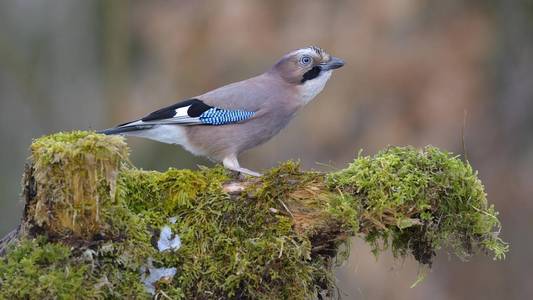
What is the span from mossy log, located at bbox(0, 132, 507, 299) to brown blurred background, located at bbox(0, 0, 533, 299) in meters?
7.23

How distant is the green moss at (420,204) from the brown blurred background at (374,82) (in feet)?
23.5

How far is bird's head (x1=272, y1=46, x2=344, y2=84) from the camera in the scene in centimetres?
828

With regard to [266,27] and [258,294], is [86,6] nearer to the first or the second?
[266,27]

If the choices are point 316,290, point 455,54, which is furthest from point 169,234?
point 455,54

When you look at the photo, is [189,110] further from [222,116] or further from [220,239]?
[220,239]

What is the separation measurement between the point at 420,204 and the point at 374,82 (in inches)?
312

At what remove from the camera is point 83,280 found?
17.3ft

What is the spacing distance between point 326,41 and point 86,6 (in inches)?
139

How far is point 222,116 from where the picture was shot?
25.7ft

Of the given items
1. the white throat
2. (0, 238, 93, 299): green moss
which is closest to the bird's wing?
the white throat

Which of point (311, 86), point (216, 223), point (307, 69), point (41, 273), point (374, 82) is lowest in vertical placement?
point (41, 273)

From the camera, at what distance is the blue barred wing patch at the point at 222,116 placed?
7816 mm

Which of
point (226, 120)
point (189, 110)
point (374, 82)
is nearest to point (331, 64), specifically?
point (226, 120)

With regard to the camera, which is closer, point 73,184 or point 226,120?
point 73,184
